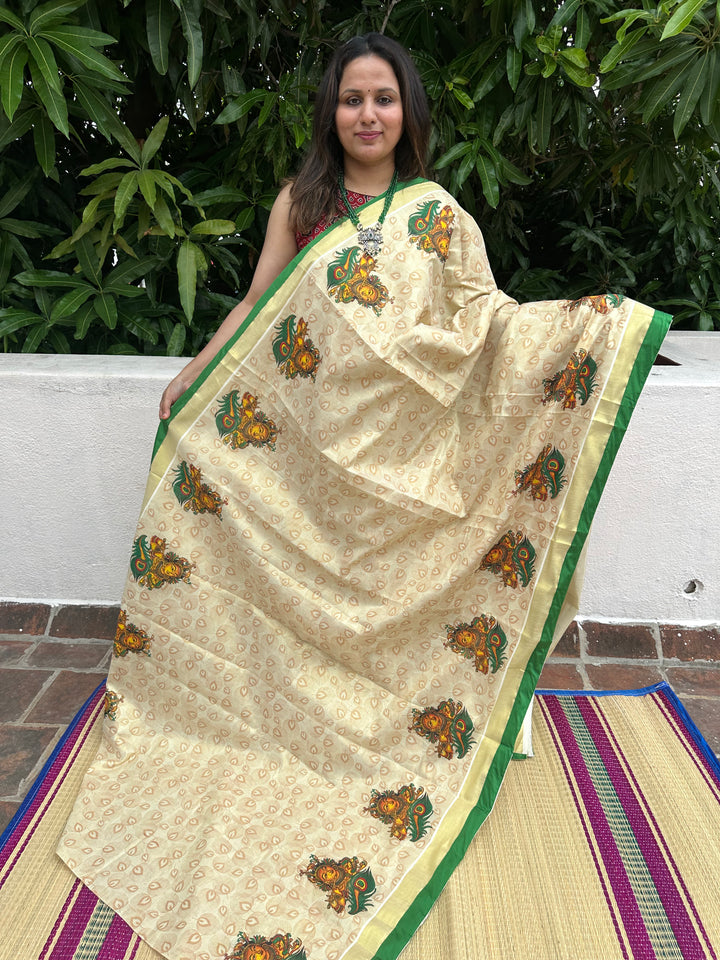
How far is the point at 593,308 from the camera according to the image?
153 cm

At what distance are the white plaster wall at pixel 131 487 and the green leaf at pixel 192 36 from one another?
782 millimetres

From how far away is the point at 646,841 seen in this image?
5.16ft

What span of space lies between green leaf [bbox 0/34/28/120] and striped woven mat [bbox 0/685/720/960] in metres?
1.49

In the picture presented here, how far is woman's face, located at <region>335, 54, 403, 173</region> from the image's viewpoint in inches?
60.6

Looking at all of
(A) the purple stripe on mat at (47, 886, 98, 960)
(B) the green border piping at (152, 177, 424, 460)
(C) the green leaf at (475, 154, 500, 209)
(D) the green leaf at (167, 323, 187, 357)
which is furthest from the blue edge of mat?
(C) the green leaf at (475, 154, 500, 209)

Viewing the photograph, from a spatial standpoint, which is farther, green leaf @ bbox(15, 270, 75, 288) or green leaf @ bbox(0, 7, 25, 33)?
green leaf @ bbox(15, 270, 75, 288)

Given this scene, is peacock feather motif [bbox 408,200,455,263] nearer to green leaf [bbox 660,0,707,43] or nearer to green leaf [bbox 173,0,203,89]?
green leaf [bbox 660,0,707,43]

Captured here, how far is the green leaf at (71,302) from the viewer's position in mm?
2314

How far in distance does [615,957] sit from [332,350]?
48.2 inches

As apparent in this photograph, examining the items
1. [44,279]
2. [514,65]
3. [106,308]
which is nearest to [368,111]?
[514,65]

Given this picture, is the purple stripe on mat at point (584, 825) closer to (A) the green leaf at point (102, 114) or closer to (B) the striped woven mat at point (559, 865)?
(B) the striped woven mat at point (559, 865)

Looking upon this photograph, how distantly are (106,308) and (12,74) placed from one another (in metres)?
0.69

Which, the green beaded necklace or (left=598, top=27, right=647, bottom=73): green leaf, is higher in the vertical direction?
(left=598, top=27, right=647, bottom=73): green leaf

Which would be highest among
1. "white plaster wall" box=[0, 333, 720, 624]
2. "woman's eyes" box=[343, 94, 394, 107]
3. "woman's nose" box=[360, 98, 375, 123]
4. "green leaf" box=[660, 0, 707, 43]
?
"green leaf" box=[660, 0, 707, 43]
